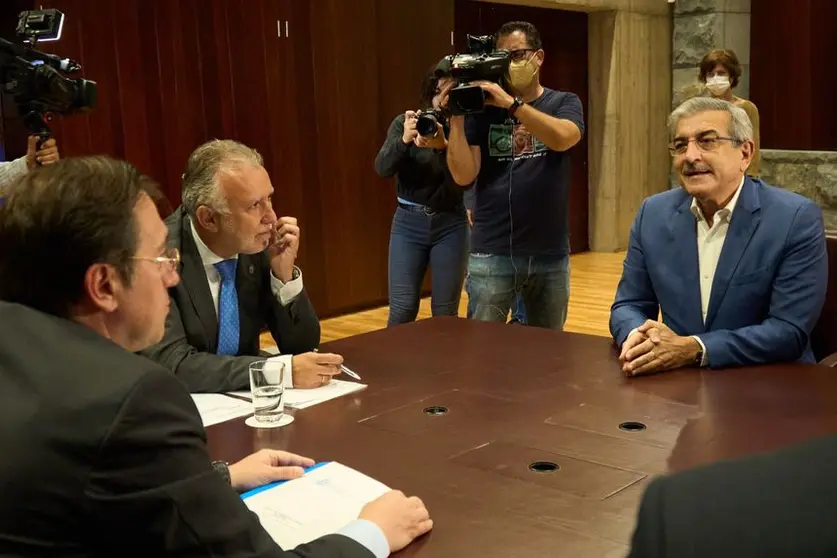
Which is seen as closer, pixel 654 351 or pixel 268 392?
pixel 268 392

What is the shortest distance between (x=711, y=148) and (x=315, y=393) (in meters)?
1.18

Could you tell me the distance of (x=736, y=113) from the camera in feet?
7.96

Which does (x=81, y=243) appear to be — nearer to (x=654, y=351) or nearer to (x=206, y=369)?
(x=206, y=369)

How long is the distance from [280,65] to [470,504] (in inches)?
177

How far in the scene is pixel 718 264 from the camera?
2314 millimetres

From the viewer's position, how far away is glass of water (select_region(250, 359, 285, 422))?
179 cm

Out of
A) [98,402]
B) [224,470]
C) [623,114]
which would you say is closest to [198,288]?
[224,470]

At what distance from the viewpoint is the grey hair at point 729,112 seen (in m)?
2.40

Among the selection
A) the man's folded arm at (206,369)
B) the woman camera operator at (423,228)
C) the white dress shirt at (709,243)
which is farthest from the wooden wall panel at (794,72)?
the man's folded arm at (206,369)

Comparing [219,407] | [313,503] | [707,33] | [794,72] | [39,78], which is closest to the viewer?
[313,503]

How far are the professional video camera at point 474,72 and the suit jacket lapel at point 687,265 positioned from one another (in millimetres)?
939

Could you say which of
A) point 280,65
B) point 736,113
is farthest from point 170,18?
point 736,113

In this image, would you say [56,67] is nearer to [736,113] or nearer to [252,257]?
[252,257]

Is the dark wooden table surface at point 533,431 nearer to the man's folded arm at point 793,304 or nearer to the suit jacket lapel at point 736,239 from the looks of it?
the man's folded arm at point 793,304
